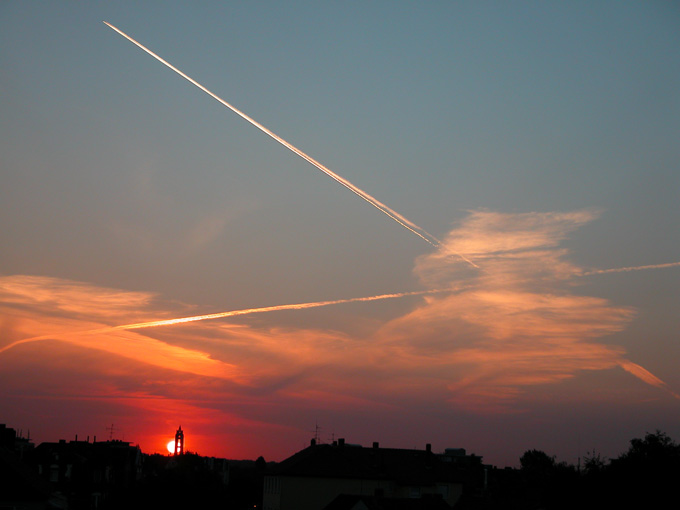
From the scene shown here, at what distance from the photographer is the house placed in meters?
84.2

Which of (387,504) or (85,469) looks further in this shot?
(85,469)

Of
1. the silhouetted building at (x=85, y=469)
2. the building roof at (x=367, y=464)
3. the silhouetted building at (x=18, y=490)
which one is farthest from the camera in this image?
the silhouetted building at (x=85, y=469)

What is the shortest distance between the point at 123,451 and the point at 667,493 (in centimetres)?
8220

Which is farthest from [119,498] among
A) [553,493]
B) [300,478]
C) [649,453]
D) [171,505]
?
[649,453]

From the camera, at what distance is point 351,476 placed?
3369 inches

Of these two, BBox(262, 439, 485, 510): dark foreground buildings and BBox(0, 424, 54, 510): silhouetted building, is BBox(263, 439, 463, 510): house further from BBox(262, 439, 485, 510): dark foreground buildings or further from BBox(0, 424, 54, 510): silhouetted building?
BBox(0, 424, 54, 510): silhouetted building

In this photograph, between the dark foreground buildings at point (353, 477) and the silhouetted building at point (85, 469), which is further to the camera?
the silhouetted building at point (85, 469)

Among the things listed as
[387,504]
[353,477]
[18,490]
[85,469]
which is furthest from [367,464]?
[18,490]

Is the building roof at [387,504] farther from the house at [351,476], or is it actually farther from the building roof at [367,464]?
the building roof at [367,464]

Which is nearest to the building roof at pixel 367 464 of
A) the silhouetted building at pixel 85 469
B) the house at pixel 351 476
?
the house at pixel 351 476

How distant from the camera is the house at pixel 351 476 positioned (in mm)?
84250

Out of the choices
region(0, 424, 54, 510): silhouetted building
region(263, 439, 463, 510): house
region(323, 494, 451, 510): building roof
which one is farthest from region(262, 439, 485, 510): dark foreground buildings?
region(0, 424, 54, 510): silhouetted building

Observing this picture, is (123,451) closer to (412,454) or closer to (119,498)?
(119,498)

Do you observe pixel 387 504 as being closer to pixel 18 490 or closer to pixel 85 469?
pixel 18 490
